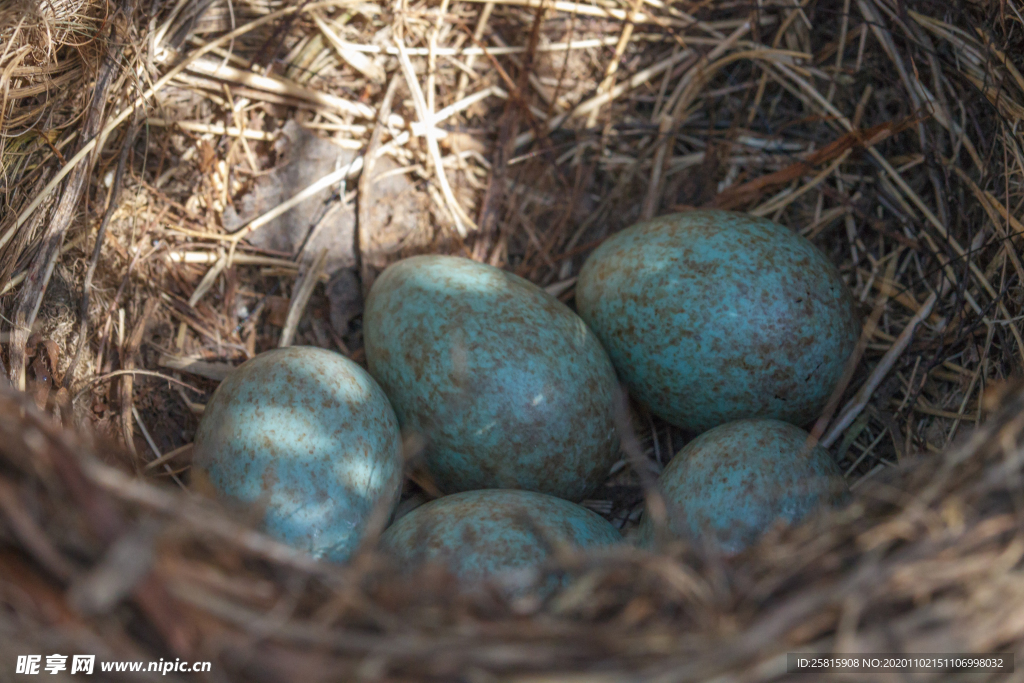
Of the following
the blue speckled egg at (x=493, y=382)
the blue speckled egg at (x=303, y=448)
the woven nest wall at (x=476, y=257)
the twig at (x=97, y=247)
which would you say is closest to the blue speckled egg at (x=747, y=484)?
the woven nest wall at (x=476, y=257)

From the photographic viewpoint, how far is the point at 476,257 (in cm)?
239

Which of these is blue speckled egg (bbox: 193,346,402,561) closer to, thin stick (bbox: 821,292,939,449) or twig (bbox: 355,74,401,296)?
twig (bbox: 355,74,401,296)

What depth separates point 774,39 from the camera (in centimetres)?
258

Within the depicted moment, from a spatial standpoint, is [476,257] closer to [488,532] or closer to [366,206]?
[366,206]

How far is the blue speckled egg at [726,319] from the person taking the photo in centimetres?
188

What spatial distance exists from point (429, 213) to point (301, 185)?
1.40 feet

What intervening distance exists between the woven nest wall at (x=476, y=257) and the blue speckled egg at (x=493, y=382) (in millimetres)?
226

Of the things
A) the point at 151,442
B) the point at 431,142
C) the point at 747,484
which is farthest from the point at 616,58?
the point at 151,442

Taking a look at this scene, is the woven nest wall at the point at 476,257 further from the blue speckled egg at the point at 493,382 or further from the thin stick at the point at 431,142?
the blue speckled egg at the point at 493,382

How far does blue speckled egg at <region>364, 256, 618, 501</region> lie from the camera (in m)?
1.81

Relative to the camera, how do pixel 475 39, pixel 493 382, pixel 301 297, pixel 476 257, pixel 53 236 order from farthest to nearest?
1. pixel 475 39
2. pixel 476 257
3. pixel 301 297
4. pixel 53 236
5. pixel 493 382

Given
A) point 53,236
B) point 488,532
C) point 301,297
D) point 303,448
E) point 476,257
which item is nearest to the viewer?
point 488,532

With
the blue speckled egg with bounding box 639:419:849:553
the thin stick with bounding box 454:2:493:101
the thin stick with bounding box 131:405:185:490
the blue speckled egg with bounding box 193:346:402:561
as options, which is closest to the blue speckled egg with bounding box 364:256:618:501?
the blue speckled egg with bounding box 193:346:402:561

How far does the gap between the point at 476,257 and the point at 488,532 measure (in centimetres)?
112
